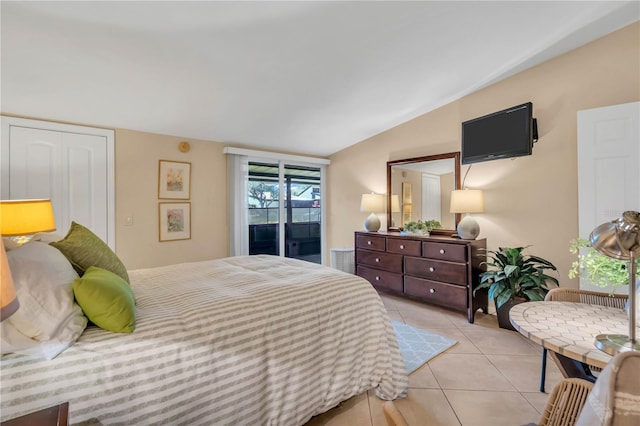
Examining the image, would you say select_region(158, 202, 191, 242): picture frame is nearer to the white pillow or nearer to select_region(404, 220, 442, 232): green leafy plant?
the white pillow

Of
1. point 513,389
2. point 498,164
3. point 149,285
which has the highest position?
point 498,164

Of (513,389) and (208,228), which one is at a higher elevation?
(208,228)

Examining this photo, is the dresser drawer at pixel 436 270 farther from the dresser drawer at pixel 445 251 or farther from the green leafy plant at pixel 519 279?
the green leafy plant at pixel 519 279

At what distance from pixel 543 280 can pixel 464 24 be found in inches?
93.3

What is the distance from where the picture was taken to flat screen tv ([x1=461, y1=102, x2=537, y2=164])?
2816mm

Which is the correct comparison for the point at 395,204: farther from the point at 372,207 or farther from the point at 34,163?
the point at 34,163

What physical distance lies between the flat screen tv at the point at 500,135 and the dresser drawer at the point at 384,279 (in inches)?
64.9

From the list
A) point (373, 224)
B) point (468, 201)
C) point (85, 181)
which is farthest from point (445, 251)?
point (85, 181)

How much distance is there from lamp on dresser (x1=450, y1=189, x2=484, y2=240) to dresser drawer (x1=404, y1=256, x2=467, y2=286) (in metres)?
0.36

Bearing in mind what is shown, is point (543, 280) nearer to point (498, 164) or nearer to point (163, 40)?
point (498, 164)

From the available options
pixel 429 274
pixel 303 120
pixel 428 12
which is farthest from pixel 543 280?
pixel 303 120

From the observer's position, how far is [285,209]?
4.77m

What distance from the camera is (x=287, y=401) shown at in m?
1.44

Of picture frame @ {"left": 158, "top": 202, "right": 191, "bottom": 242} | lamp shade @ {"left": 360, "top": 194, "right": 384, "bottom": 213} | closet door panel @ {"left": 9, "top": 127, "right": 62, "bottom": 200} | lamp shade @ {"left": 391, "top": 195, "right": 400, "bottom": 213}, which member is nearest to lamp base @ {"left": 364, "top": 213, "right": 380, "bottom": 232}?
lamp shade @ {"left": 360, "top": 194, "right": 384, "bottom": 213}
